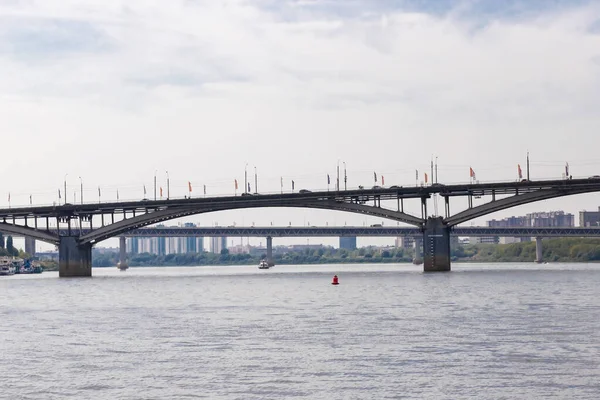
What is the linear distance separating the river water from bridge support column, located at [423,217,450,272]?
71681mm

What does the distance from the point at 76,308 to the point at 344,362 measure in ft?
136

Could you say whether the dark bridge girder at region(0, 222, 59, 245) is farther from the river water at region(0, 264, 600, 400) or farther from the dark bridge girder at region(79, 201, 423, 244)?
the river water at region(0, 264, 600, 400)

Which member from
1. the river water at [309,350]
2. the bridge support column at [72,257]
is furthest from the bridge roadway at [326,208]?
the river water at [309,350]

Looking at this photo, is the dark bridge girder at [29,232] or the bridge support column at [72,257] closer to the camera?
the dark bridge girder at [29,232]

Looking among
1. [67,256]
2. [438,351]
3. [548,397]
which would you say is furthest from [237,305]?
[67,256]

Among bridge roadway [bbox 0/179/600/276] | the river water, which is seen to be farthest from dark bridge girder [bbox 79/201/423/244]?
the river water

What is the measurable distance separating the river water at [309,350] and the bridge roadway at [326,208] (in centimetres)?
6575

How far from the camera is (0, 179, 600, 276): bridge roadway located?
147000mm

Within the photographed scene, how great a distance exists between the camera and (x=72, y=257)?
169m

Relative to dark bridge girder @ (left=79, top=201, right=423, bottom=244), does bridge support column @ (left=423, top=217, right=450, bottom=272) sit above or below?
below

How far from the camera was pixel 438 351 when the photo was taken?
46375mm

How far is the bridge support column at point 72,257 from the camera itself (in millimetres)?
167625

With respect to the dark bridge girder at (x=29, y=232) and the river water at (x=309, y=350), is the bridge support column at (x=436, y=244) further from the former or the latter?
the river water at (x=309, y=350)

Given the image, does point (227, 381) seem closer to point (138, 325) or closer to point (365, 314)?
point (138, 325)
